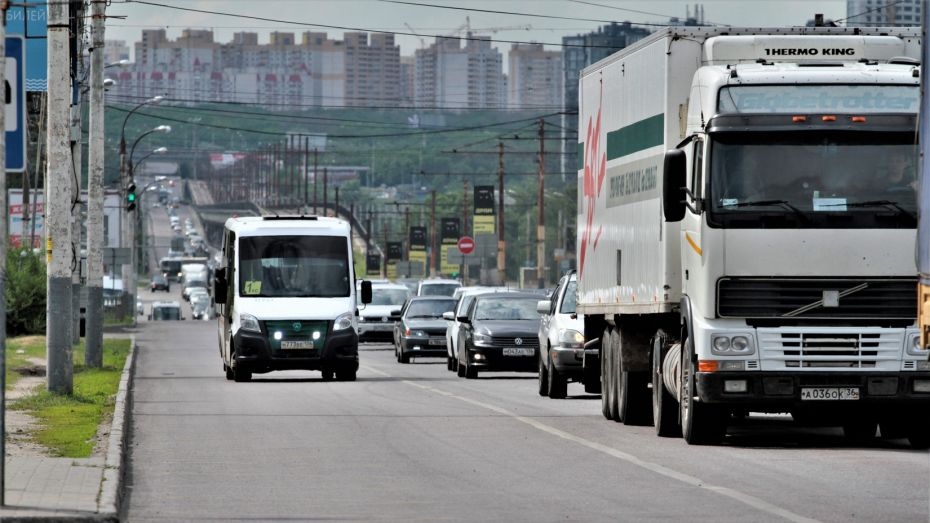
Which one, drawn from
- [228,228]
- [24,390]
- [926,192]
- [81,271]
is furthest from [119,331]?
[926,192]

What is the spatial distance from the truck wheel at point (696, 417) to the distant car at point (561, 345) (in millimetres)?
8381

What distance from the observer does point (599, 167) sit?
70.6 feet

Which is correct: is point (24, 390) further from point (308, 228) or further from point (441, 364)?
point (441, 364)

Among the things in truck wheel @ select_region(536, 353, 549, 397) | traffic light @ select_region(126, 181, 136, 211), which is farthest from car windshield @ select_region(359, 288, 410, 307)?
truck wheel @ select_region(536, 353, 549, 397)

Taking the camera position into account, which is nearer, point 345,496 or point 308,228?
point 345,496

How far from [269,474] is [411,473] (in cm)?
108

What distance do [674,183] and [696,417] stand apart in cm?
214

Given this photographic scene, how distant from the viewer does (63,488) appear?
41.5ft

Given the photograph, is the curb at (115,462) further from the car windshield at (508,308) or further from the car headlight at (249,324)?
the car windshield at (508,308)

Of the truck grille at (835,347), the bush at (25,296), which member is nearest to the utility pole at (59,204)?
the truck grille at (835,347)

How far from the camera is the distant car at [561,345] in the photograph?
26.7 meters

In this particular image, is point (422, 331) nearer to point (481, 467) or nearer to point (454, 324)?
point (454, 324)

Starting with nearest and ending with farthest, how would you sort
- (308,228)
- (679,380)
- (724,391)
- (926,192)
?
1. (926,192)
2. (724,391)
3. (679,380)
4. (308,228)

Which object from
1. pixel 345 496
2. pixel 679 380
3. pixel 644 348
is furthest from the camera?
pixel 644 348
